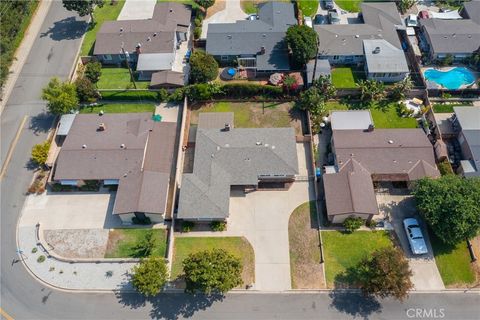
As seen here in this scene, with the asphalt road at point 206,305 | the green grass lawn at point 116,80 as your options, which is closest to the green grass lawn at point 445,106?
the asphalt road at point 206,305

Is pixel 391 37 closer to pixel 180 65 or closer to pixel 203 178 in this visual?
pixel 180 65

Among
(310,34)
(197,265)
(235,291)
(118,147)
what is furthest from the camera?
(310,34)

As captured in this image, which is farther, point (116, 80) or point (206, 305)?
point (116, 80)

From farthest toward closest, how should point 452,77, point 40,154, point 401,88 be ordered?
1. point 452,77
2. point 401,88
3. point 40,154

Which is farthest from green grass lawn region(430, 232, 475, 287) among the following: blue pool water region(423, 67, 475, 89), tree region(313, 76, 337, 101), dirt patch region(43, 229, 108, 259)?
dirt patch region(43, 229, 108, 259)

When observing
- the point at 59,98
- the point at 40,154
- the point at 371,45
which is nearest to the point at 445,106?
the point at 371,45

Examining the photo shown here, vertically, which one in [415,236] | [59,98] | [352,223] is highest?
[59,98]

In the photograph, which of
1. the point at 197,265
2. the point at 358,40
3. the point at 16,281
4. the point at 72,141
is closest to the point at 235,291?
the point at 197,265
